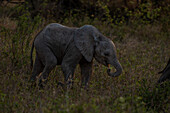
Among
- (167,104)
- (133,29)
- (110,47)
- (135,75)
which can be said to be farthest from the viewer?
(133,29)

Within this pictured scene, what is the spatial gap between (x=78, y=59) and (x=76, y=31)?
57 cm

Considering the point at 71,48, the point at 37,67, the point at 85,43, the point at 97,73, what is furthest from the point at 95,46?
the point at 37,67

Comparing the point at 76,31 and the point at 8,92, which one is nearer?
the point at 8,92

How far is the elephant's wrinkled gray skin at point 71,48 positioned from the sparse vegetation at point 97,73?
43 centimetres

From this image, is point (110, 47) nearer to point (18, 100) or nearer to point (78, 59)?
point (78, 59)

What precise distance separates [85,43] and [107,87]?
3.17 ft

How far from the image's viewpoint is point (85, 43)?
5.42 meters

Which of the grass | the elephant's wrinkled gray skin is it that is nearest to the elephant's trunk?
the elephant's wrinkled gray skin

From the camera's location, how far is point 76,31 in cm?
557

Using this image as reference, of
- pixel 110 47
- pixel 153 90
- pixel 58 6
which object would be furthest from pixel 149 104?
pixel 58 6

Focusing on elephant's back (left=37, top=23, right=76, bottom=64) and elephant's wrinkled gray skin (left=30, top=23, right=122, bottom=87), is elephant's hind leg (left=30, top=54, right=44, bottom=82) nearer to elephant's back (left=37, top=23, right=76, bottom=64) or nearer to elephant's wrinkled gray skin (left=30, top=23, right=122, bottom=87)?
elephant's wrinkled gray skin (left=30, top=23, right=122, bottom=87)

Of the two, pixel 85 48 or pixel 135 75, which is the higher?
pixel 85 48

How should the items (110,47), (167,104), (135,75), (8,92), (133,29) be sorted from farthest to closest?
(133,29), (135,75), (110,47), (8,92), (167,104)

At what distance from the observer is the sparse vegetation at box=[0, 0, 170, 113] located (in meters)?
4.10
